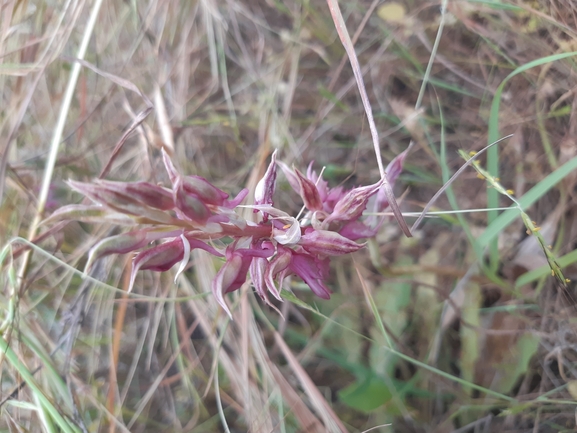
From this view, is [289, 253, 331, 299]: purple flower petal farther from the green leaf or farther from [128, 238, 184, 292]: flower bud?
the green leaf

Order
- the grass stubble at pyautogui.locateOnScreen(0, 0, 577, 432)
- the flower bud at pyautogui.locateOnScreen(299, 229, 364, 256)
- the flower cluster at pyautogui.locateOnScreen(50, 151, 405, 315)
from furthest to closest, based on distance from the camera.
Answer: the grass stubble at pyautogui.locateOnScreen(0, 0, 577, 432) < the flower bud at pyautogui.locateOnScreen(299, 229, 364, 256) < the flower cluster at pyautogui.locateOnScreen(50, 151, 405, 315)

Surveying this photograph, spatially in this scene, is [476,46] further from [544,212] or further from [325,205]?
[325,205]

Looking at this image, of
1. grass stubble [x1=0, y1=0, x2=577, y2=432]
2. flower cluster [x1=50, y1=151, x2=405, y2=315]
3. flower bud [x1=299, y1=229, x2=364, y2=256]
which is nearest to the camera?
flower cluster [x1=50, y1=151, x2=405, y2=315]

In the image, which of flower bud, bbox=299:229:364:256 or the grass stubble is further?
the grass stubble

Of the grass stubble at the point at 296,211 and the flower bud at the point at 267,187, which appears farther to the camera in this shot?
the grass stubble at the point at 296,211

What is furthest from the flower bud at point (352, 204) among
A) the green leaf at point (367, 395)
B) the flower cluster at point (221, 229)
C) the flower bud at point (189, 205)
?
the green leaf at point (367, 395)

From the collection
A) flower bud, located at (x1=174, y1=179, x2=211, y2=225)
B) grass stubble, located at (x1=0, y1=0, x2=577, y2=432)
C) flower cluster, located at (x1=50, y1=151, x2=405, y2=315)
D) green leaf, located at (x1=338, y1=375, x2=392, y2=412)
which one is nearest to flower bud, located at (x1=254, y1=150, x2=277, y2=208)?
flower cluster, located at (x1=50, y1=151, x2=405, y2=315)

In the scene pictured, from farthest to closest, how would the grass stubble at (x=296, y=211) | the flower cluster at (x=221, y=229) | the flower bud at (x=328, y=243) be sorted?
the grass stubble at (x=296, y=211) < the flower bud at (x=328, y=243) < the flower cluster at (x=221, y=229)

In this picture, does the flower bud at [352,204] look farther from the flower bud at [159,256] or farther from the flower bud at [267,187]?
the flower bud at [159,256]
